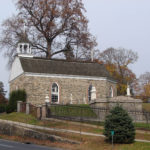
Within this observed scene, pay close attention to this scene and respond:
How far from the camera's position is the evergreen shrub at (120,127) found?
66.9ft

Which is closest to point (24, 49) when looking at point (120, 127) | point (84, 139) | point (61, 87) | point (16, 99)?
point (61, 87)

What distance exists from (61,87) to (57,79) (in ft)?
3.60

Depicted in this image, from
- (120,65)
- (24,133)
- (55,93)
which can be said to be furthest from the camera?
(120,65)

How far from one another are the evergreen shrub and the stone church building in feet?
49.2

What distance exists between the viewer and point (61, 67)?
4019cm

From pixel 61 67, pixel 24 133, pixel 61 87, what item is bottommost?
pixel 24 133

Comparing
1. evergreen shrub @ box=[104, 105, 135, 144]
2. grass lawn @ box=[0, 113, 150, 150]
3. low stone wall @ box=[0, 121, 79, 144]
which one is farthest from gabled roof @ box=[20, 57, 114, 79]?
evergreen shrub @ box=[104, 105, 135, 144]

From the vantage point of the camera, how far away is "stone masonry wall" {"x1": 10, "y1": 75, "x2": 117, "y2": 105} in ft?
121

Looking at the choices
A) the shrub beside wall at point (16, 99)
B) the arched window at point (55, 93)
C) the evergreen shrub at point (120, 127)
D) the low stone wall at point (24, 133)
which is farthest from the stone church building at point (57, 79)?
the evergreen shrub at point (120, 127)

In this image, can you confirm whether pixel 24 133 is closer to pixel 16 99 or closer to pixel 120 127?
pixel 120 127

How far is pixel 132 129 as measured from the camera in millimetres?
20828

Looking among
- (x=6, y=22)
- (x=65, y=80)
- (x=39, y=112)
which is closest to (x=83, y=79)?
(x=65, y=80)

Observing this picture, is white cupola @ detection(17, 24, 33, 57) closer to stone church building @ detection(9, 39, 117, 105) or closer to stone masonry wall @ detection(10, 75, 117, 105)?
stone church building @ detection(9, 39, 117, 105)

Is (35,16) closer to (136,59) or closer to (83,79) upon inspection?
(83,79)
